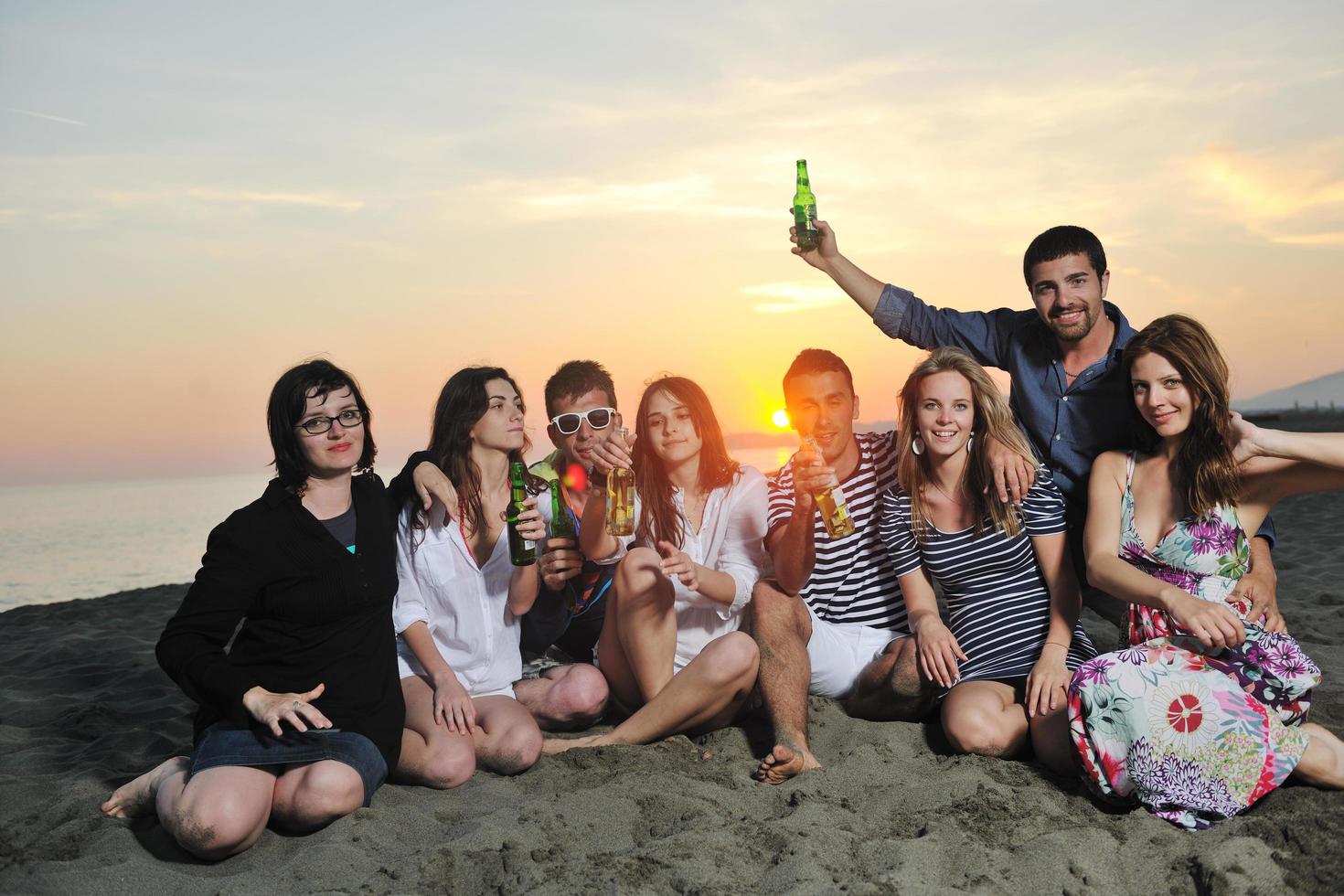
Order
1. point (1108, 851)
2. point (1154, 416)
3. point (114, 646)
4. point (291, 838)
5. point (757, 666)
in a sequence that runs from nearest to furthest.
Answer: point (1108, 851) < point (291, 838) < point (1154, 416) < point (757, 666) < point (114, 646)

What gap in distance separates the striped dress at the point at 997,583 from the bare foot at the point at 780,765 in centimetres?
84

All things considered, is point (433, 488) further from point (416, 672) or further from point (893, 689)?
point (893, 689)

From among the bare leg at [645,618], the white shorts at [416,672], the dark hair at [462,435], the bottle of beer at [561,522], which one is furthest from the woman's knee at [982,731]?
the dark hair at [462,435]

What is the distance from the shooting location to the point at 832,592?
4688mm

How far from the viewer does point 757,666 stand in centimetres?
426

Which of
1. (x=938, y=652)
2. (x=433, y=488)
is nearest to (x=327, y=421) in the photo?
(x=433, y=488)

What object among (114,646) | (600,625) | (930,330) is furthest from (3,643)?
(930,330)

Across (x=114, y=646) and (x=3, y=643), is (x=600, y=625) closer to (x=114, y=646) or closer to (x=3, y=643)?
(x=114, y=646)

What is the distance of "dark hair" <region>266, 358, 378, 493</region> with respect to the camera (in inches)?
144

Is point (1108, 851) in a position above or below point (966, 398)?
below

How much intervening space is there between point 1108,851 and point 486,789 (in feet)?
7.21

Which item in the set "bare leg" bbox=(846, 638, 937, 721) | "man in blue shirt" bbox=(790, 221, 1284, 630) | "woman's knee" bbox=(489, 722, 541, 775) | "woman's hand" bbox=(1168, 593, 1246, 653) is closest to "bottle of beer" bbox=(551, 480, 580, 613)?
"woman's knee" bbox=(489, 722, 541, 775)

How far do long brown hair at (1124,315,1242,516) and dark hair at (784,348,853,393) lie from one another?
1.27 m

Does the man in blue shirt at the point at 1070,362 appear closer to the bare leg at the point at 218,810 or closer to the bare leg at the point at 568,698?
the bare leg at the point at 568,698
